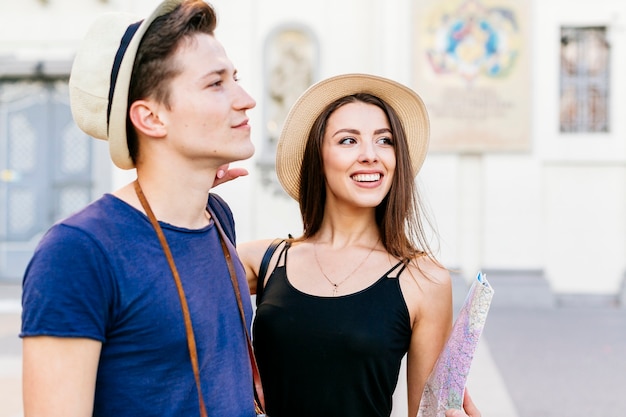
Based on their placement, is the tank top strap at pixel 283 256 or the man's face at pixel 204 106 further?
the tank top strap at pixel 283 256

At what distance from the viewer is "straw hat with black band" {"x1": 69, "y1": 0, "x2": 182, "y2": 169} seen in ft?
5.08

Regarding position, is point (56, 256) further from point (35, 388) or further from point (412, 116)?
point (412, 116)

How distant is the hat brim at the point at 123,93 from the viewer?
5.05 feet

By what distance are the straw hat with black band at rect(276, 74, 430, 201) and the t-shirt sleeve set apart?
3.95 ft

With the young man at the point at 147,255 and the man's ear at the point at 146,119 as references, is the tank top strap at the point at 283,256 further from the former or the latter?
the man's ear at the point at 146,119

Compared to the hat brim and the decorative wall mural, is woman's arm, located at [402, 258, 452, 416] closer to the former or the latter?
the hat brim

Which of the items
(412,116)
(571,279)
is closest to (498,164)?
(571,279)

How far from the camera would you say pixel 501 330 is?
24.2 ft

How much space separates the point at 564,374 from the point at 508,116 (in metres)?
4.14

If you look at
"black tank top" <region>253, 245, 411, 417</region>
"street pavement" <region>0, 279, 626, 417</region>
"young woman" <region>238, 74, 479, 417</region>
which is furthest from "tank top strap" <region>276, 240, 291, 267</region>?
"street pavement" <region>0, 279, 626, 417</region>

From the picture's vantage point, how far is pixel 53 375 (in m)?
1.35

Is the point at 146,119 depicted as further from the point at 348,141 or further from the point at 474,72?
the point at 474,72

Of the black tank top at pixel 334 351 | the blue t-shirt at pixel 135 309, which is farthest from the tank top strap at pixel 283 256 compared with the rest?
the blue t-shirt at pixel 135 309

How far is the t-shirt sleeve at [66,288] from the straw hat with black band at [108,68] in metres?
0.30
